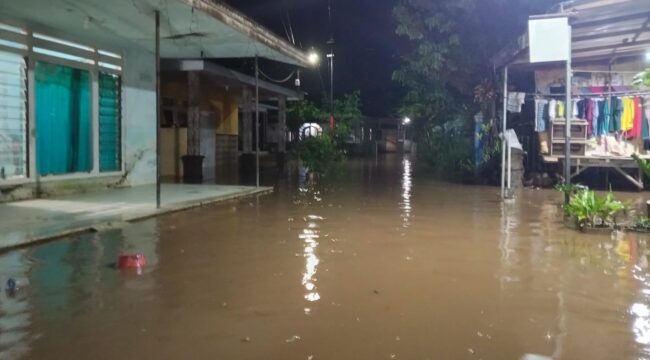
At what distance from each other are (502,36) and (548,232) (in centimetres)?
1140

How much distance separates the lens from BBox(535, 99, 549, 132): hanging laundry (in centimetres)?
1586

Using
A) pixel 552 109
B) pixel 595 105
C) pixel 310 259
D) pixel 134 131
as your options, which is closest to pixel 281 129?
pixel 134 131

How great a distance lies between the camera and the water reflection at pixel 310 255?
5.80 metres

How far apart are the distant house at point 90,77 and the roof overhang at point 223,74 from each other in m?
0.48

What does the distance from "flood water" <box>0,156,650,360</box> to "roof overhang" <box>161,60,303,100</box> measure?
831cm

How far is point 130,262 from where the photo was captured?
22.0ft

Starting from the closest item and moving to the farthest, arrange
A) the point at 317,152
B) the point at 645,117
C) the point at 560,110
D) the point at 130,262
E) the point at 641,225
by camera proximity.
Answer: the point at 130,262 < the point at 641,225 < the point at 645,117 < the point at 560,110 < the point at 317,152

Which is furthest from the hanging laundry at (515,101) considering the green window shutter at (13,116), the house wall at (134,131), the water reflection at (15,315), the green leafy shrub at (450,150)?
the water reflection at (15,315)

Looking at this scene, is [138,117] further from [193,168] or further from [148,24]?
[148,24]

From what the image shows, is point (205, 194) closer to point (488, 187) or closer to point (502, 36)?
point (488, 187)

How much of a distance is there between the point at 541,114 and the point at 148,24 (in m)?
10.1

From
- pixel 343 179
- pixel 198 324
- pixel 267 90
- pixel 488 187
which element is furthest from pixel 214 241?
pixel 267 90

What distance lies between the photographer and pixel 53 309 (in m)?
5.17

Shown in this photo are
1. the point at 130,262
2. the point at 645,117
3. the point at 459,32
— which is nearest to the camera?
the point at 130,262
